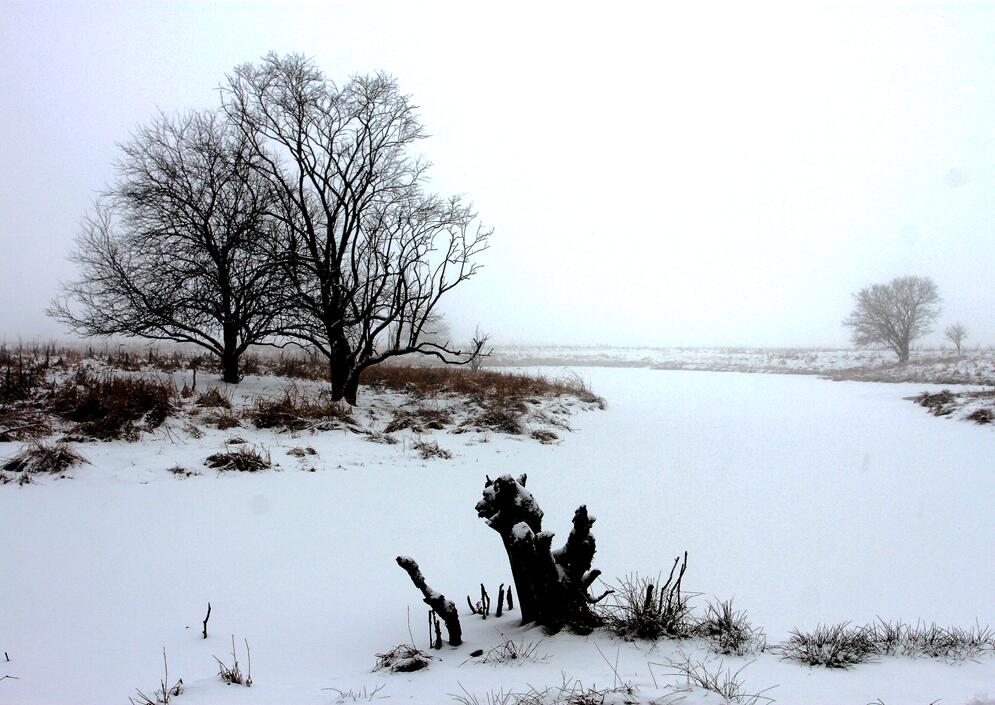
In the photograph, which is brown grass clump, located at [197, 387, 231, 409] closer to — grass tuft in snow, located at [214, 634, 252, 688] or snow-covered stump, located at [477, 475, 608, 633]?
grass tuft in snow, located at [214, 634, 252, 688]

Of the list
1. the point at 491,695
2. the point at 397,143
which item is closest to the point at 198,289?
the point at 397,143

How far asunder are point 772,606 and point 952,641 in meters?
1.02

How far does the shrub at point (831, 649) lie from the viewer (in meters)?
2.44

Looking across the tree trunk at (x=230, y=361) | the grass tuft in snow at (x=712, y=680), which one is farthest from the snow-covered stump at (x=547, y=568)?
the tree trunk at (x=230, y=361)

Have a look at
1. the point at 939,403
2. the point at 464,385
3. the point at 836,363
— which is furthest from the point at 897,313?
the point at 464,385

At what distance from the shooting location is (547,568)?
2734 millimetres

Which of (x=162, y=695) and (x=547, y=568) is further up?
(x=547, y=568)

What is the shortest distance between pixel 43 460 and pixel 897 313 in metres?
45.9

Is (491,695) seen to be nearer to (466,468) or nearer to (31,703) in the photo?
(31,703)

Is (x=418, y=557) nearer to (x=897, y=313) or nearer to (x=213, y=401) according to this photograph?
(x=213, y=401)

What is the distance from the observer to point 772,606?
3.46 m

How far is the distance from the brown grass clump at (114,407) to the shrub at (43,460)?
974mm

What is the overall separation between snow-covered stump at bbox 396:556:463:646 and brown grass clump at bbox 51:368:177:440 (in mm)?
6294

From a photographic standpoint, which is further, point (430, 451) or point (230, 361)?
point (230, 361)
